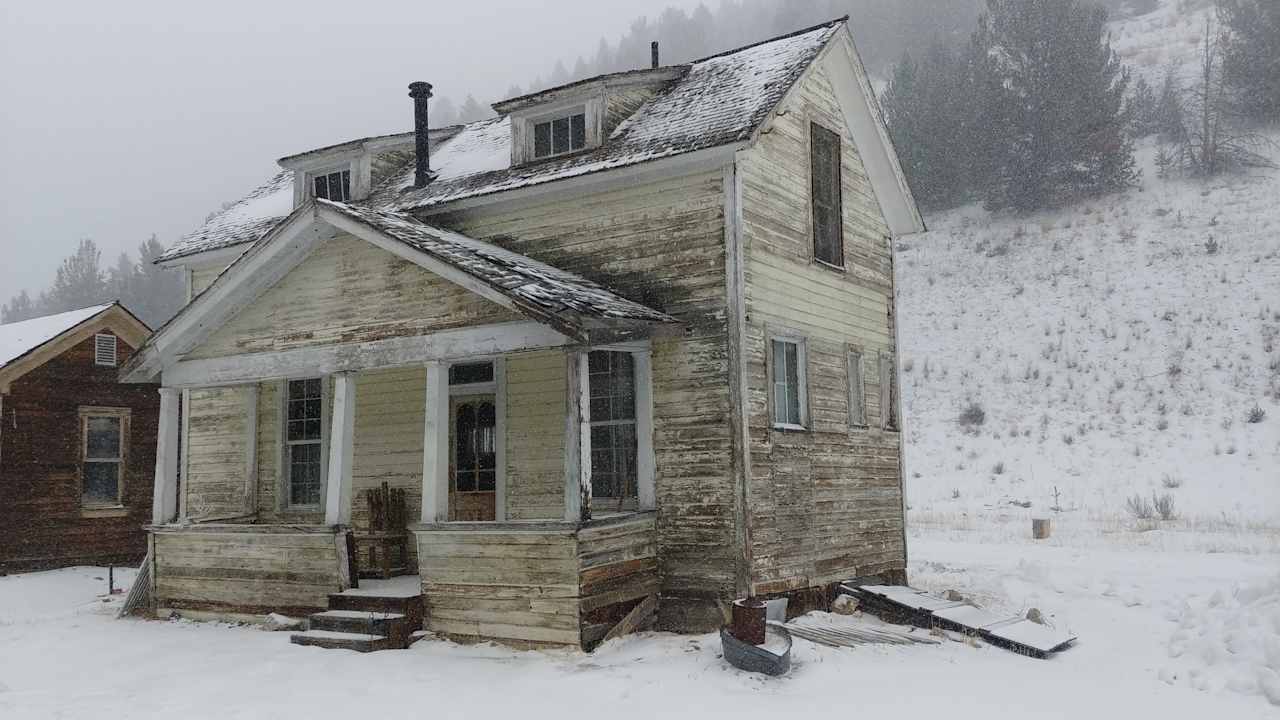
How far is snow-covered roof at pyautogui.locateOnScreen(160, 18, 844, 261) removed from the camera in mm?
11773

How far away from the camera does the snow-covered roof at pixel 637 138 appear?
11773mm

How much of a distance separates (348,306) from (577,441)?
10.9 feet

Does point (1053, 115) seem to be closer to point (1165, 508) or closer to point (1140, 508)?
point (1140, 508)

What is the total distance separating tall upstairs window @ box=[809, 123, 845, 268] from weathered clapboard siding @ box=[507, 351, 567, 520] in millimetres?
3582

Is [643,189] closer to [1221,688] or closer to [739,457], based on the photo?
[739,457]

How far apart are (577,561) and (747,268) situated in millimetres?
3669

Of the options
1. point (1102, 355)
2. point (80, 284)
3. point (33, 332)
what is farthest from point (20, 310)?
point (1102, 355)

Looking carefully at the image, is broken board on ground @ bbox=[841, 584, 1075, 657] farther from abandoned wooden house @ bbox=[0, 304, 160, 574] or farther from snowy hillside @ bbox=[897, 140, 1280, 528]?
abandoned wooden house @ bbox=[0, 304, 160, 574]

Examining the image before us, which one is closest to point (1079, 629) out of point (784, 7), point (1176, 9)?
point (1176, 9)

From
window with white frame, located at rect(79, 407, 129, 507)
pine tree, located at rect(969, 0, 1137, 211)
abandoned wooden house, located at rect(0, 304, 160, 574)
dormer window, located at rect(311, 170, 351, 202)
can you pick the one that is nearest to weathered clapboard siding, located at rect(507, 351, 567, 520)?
dormer window, located at rect(311, 170, 351, 202)

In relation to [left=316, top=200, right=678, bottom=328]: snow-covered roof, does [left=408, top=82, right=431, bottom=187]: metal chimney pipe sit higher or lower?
higher

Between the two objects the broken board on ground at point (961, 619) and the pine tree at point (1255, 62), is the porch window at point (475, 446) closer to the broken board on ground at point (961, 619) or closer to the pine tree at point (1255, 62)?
the broken board on ground at point (961, 619)

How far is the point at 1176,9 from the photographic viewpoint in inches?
2453

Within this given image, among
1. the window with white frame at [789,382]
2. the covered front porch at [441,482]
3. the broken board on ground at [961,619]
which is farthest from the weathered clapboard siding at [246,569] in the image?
the broken board on ground at [961,619]
